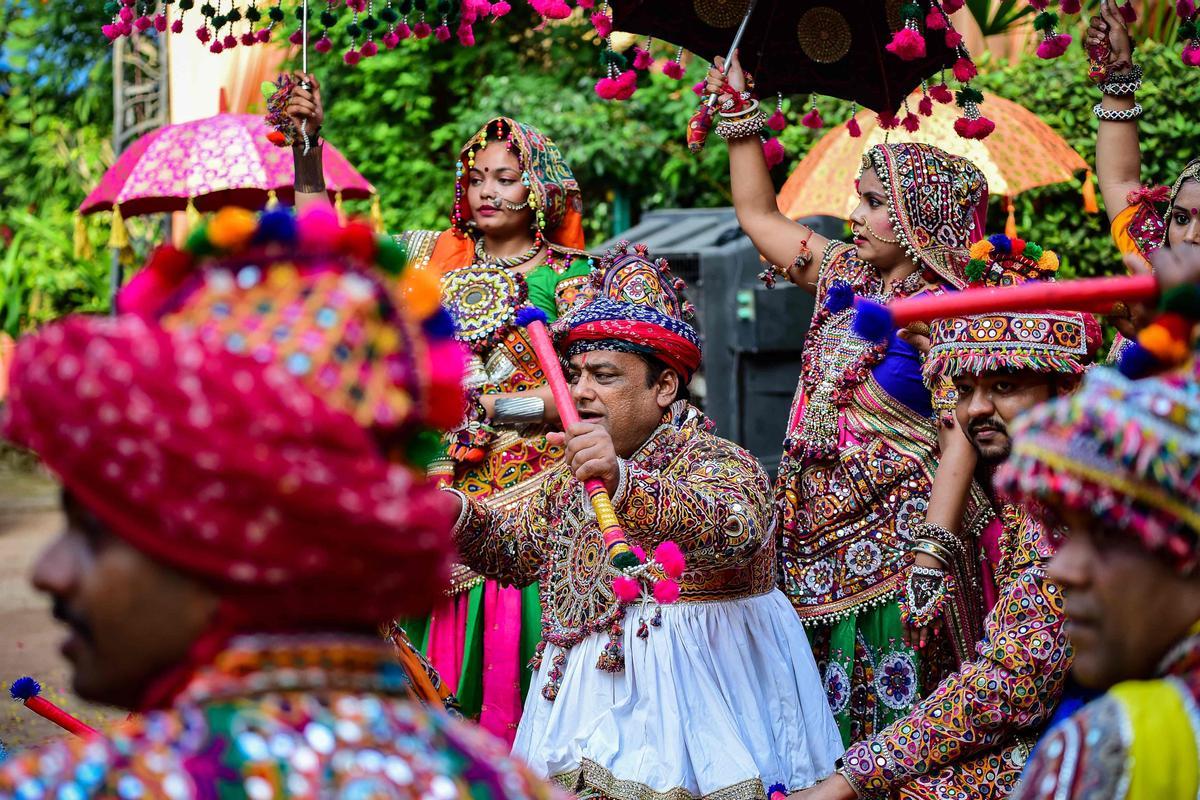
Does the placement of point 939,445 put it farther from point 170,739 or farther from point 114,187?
point 114,187

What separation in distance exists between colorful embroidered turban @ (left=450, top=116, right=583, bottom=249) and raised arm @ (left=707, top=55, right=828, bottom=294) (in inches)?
23.9

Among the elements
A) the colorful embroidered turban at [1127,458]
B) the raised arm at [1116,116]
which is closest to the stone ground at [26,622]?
the colorful embroidered turban at [1127,458]

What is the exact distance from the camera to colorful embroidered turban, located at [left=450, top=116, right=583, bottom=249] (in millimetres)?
5316

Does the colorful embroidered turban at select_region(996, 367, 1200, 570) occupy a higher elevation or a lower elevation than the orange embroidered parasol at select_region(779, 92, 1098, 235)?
higher

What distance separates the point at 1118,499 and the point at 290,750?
100cm

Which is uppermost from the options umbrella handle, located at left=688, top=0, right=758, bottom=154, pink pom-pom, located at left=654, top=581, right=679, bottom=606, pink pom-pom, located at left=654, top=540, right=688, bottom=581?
umbrella handle, located at left=688, top=0, right=758, bottom=154

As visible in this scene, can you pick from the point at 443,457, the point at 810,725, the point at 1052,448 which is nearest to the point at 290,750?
the point at 1052,448

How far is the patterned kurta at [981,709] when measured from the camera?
3010mm

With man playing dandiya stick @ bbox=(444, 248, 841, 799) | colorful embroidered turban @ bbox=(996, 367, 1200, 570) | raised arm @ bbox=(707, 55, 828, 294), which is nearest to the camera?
colorful embroidered turban @ bbox=(996, 367, 1200, 570)

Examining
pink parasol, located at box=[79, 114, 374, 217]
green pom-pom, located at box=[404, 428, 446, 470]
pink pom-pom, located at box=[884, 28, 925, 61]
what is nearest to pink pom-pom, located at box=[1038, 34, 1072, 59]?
pink pom-pom, located at box=[884, 28, 925, 61]

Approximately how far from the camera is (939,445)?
4617mm

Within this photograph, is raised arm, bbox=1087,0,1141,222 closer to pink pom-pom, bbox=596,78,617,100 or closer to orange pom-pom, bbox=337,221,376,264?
pink pom-pom, bbox=596,78,617,100

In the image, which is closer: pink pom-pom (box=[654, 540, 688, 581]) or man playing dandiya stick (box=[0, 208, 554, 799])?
man playing dandiya stick (box=[0, 208, 554, 799])

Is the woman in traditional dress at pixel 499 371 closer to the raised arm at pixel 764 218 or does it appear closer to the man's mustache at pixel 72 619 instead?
the raised arm at pixel 764 218
